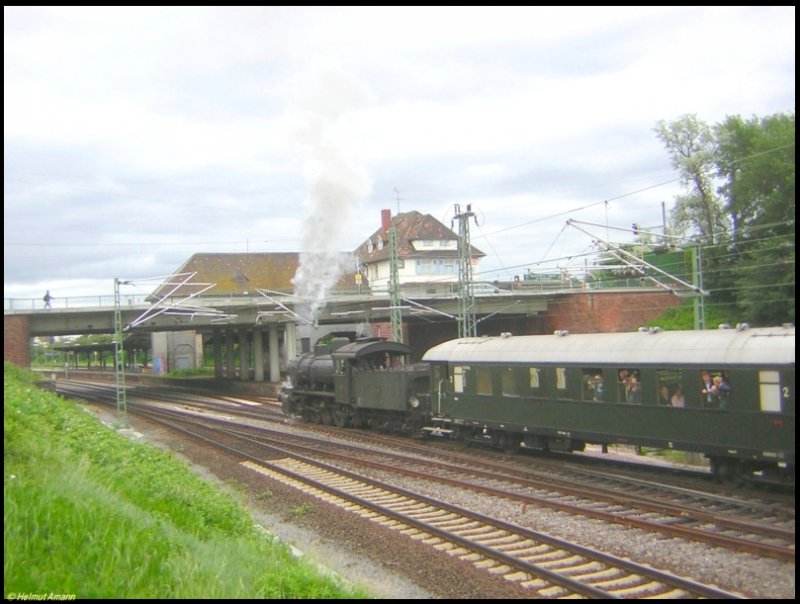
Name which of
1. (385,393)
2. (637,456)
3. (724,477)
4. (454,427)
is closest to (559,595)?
(724,477)

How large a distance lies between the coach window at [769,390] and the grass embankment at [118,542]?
7.91 meters

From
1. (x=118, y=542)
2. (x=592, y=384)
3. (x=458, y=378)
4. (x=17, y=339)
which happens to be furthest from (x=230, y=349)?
(x=118, y=542)

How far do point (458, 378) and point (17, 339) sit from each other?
29485 mm

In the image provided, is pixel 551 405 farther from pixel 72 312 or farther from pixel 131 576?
pixel 72 312

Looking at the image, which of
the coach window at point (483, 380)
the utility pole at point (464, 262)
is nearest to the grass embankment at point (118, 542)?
the coach window at point (483, 380)

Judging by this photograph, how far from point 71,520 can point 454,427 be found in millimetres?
14271

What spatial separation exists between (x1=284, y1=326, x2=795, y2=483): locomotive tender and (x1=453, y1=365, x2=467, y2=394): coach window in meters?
0.05

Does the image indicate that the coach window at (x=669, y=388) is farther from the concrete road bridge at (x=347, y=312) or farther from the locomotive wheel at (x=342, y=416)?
the concrete road bridge at (x=347, y=312)

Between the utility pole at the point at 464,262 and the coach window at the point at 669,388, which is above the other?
the utility pole at the point at 464,262

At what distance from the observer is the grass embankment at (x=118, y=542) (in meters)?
6.75

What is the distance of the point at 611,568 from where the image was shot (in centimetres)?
948

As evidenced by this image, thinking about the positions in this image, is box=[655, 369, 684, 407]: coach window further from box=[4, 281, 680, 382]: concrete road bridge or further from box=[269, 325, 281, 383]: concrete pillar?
box=[269, 325, 281, 383]: concrete pillar

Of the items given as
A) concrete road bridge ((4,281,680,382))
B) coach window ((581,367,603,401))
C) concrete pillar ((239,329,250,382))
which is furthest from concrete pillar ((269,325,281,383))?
coach window ((581,367,603,401))

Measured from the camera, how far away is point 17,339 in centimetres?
4041
